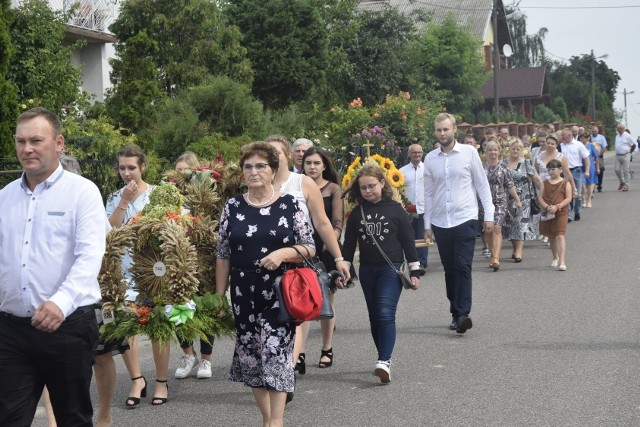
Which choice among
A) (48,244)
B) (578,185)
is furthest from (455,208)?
(578,185)

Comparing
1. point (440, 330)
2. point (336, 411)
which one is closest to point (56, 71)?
point (440, 330)

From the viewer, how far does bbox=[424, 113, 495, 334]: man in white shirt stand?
10.1 metres

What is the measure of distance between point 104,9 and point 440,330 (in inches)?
754

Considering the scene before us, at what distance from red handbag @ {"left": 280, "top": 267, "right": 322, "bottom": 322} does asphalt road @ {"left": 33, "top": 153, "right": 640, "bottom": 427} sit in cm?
103

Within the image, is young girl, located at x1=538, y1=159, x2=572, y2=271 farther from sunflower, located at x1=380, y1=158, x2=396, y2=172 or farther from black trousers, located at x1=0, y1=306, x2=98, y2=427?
black trousers, located at x1=0, y1=306, x2=98, y2=427

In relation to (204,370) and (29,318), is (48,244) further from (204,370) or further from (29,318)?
(204,370)

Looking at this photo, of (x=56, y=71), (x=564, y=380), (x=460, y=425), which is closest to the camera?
(x=460, y=425)

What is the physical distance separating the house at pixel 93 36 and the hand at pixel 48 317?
21.4 metres

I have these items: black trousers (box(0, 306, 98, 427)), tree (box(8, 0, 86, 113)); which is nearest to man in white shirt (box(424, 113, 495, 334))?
black trousers (box(0, 306, 98, 427))

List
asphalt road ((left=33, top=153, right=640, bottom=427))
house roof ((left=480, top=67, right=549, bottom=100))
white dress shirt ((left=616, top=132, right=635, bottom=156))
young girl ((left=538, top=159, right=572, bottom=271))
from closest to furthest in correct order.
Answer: asphalt road ((left=33, top=153, right=640, bottom=427)), young girl ((left=538, top=159, right=572, bottom=271)), white dress shirt ((left=616, top=132, right=635, bottom=156)), house roof ((left=480, top=67, right=549, bottom=100))

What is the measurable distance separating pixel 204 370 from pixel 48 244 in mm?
3759

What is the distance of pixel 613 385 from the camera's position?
7691 millimetres

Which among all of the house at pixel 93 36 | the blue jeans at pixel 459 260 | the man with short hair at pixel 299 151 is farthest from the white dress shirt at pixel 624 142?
the man with short hair at pixel 299 151

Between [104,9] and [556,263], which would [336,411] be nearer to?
[556,263]
